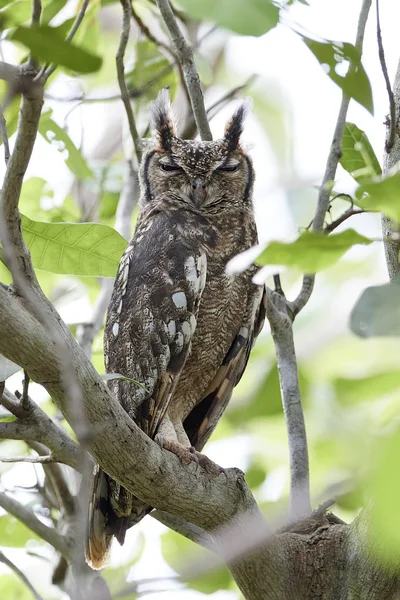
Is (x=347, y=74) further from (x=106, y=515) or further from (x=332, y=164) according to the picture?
(x=106, y=515)

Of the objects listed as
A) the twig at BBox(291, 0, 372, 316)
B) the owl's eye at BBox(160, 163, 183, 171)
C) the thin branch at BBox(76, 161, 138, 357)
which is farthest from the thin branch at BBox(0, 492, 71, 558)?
the owl's eye at BBox(160, 163, 183, 171)

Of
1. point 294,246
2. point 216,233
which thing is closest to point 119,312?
point 216,233

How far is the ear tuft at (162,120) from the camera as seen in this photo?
362cm

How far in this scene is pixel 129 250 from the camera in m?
3.08

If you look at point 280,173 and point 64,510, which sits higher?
point 280,173

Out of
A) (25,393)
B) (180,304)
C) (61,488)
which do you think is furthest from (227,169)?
(25,393)

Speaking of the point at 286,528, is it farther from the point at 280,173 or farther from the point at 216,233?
the point at 280,173

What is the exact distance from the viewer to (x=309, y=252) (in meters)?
0.97

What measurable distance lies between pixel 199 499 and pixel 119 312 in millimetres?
909

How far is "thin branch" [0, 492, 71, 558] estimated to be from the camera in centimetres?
283

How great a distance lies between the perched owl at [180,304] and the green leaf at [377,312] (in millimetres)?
1751

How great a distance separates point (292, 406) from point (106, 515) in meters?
0.74

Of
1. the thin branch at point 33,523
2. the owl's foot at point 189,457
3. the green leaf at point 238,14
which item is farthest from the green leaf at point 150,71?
the green leaf at point 238,14

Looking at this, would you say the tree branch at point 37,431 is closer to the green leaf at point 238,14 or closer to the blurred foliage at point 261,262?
the blurred foliage at point 261,262
